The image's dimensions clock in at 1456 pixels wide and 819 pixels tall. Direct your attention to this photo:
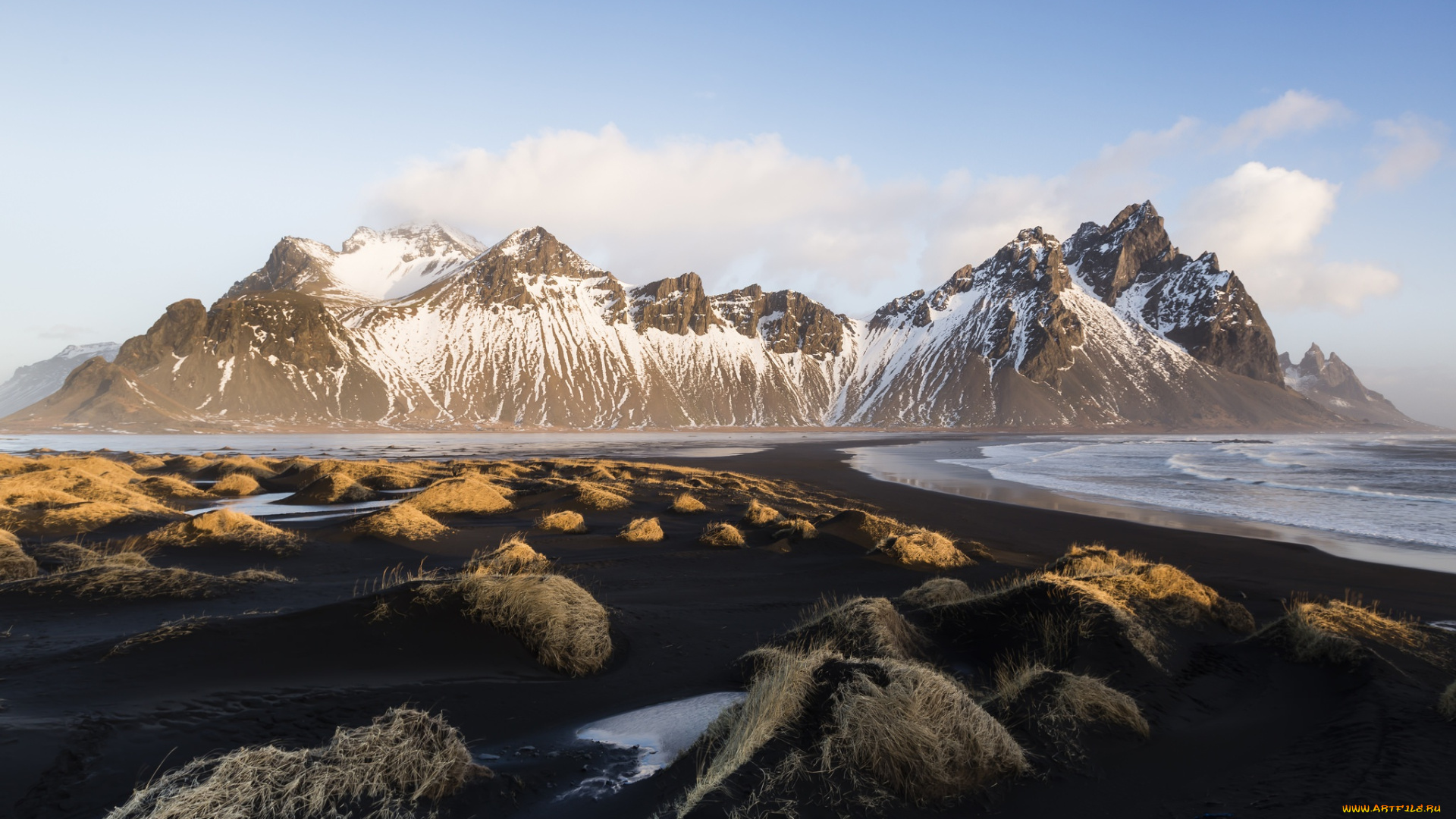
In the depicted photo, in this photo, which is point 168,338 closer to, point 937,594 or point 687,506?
point 687,506

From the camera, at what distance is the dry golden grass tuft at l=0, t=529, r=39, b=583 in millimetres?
10453

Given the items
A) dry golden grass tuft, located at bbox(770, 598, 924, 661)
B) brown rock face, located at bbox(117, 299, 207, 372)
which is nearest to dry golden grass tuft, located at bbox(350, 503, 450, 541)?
dry golden grass tuft, located at bbox(770, 598, 924, 661)

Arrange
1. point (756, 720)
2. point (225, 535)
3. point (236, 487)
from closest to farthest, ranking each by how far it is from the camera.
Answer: point (756, 720), point (225, 535), point (236, 487)

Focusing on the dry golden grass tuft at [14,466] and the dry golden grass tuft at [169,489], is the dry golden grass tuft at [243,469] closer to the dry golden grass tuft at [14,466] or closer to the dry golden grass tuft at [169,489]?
the dry golden grass tuft at [169,489]

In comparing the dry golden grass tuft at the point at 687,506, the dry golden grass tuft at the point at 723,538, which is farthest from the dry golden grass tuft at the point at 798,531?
the dry golden grass tuft at the point at 687,506

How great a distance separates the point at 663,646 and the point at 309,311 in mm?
213753

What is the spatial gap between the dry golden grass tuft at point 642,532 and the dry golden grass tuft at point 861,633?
29.8 feet

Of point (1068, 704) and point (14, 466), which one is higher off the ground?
point (1068, 704)

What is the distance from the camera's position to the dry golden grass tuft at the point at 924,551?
16.2 meters

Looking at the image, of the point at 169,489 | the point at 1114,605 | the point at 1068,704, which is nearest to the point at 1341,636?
the point at 1114,605

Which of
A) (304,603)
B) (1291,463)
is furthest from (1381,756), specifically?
(1291,463)

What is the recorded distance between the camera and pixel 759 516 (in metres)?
21.2

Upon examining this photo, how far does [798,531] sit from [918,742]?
13.2m

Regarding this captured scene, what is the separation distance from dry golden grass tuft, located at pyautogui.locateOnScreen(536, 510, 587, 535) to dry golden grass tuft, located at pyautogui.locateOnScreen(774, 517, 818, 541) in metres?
5.93
